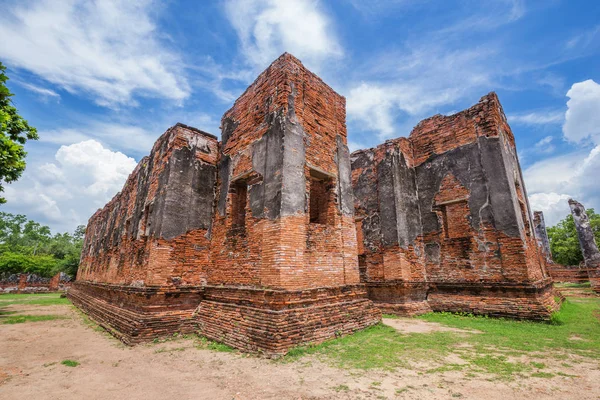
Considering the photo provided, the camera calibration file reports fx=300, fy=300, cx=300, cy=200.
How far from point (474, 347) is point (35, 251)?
58.2 m

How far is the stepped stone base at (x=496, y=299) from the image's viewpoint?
839cm

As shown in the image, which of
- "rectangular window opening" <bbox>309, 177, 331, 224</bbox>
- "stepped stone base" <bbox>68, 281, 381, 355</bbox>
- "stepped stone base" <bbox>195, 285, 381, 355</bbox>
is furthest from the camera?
"rectangular window opening" <bbox>309, 177, 331, 224</bbox>

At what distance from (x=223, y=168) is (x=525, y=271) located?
365 inches

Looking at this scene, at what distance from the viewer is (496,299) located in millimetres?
9023

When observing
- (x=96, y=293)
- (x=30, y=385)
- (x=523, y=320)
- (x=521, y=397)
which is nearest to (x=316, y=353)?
(x=521, y=397)

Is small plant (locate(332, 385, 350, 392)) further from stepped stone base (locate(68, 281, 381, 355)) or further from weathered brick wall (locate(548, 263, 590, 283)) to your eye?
weathered brick wall (locate(548, 263, 590, 283))

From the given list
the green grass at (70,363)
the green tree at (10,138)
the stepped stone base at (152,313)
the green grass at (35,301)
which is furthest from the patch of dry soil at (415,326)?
the green grass at (35,301)

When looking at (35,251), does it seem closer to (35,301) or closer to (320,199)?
(35,301)

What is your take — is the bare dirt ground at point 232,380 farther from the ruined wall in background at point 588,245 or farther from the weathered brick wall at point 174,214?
the ruined wall in background at point 588,245

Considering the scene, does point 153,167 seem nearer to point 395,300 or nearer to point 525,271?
point 395,300

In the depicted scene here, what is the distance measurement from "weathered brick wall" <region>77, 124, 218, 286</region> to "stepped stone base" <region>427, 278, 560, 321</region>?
7.81m

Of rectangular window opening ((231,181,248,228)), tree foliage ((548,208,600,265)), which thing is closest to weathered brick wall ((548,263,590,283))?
tree foliage ((548,208,600,265))

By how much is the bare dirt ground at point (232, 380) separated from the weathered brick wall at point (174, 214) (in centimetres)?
212

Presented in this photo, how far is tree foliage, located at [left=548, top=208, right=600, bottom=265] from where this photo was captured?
81.9ft
